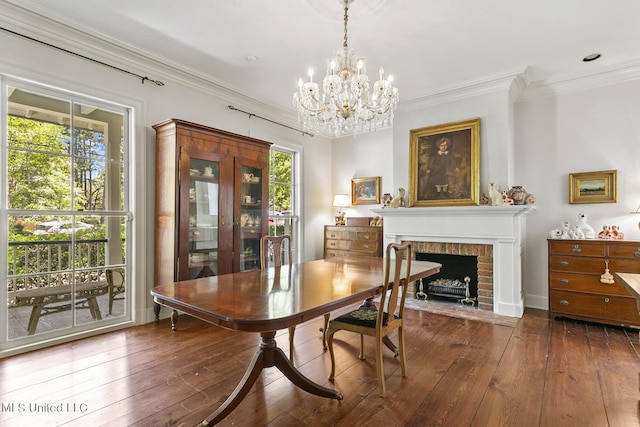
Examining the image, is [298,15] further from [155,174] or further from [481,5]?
[155,174]

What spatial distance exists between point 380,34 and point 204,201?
243 cm

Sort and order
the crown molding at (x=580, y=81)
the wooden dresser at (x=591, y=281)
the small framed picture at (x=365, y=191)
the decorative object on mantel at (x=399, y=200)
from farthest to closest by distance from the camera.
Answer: the small framed picture at (x=365, y=191)
the decorative object on mantel at (x=399, y=200)
the crown molding at (x=580, y=81)
the wooden dresser at (x=591, y=281)

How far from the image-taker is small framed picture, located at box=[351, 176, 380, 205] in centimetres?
539

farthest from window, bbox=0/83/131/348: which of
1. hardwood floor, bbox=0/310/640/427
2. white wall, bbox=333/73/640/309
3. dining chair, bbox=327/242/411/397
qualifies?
white wall, bbox=333/73/640/309

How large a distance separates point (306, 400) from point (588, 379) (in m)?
1.98

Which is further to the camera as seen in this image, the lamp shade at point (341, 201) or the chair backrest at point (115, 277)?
the lamp shade at point (341, 201)

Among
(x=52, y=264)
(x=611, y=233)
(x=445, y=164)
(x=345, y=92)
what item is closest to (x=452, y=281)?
(x=445, y=164)

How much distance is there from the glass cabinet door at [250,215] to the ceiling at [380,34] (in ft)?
3.89

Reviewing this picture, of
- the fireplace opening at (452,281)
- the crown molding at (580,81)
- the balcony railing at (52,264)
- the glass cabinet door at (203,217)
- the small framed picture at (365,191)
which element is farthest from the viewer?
the small framed picture at (365,191)

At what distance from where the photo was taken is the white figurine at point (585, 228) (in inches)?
140

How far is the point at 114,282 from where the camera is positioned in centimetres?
327

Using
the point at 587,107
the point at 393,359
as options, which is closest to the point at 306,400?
the point at 393,359

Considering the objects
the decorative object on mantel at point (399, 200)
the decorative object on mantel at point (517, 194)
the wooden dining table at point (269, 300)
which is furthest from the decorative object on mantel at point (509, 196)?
the wooden dining table at point (269, 300)

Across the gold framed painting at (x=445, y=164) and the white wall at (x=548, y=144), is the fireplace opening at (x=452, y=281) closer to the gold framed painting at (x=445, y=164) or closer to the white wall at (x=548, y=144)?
the white wall at (x=548, y=144)
